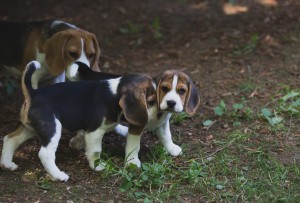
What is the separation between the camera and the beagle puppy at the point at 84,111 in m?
5.80

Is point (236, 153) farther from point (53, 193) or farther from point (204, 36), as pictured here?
point (204, 36)

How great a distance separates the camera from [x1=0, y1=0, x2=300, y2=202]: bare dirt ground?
6051mm

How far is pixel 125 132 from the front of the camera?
7148 mm

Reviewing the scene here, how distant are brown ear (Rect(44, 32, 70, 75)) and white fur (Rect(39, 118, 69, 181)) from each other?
1493 millimetres

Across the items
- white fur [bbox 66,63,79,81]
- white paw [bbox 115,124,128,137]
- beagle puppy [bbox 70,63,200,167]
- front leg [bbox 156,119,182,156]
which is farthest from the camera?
white paw [bbox 115,124,128,137]

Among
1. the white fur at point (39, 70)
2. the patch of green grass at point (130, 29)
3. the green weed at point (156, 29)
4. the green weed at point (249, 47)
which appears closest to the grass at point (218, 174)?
the white fur at point (39, 70)

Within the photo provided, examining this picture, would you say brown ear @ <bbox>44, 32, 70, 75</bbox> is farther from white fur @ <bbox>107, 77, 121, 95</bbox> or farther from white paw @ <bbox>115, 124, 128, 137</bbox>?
white fur @ <bbox>107, 77, 121, 95</bbox>

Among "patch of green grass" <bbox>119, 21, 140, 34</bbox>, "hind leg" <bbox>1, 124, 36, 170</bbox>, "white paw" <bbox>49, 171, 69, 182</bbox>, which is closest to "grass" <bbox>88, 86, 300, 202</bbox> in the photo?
"white paw" <bbox>49, 171, 69, 182</bbox>

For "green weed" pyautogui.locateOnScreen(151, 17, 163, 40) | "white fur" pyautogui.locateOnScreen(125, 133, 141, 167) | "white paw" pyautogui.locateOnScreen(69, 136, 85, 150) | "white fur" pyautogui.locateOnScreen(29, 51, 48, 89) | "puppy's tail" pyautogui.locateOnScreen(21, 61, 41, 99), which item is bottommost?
"green weed" pyautogui.locateOnScreen(151, 17, 163, 40)

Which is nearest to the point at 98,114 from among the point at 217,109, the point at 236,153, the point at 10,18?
the point at 236,153

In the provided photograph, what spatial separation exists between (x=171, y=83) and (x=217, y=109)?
189cm

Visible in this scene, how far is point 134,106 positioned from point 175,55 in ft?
→ 14.3

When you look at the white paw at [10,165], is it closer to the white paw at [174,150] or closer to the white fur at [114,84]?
the white fur at [114,84]

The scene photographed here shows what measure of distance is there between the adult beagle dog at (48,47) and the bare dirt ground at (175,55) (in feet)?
2.49
